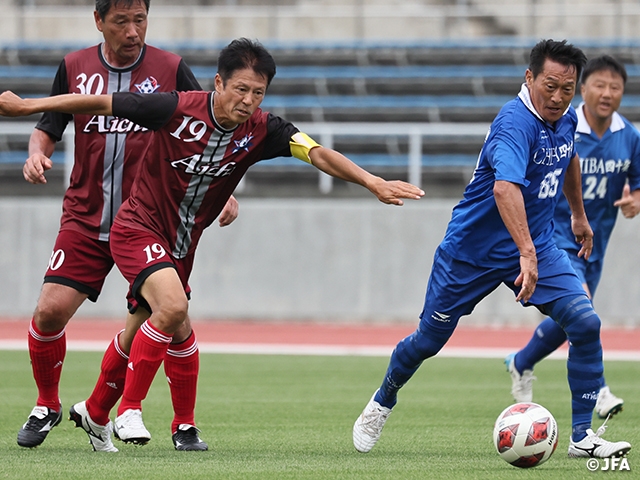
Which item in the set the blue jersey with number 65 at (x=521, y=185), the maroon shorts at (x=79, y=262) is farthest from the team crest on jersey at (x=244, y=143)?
the blue jersey with number 65 at (x=521, y=185)

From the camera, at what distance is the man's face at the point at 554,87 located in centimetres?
→ 587

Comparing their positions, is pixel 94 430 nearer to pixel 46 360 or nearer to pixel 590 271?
pixel 46 360

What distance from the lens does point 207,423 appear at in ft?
25.1

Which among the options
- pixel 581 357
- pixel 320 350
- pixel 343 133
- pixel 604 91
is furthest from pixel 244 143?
pixel 343 133

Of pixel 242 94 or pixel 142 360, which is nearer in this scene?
pixel 142 360

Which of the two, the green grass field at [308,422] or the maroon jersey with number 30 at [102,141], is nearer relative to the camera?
the green grass field at [308,422]

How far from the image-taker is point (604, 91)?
26.6ft

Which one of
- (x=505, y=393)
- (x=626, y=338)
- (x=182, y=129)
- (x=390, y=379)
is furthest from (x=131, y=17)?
(x=626, y=338)

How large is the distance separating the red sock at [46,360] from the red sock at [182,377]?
2.18 feet

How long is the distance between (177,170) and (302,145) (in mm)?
689

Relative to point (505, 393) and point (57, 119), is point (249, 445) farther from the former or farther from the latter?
point (505, 393)

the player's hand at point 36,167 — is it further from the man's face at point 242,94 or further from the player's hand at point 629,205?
the player's hand at point 629,205

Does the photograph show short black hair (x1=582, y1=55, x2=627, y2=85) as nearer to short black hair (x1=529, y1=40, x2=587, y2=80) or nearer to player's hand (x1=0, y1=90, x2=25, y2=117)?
short black hair (x1=529, y1=40, x2=587, y2=80)

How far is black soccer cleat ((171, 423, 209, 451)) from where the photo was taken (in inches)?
246
